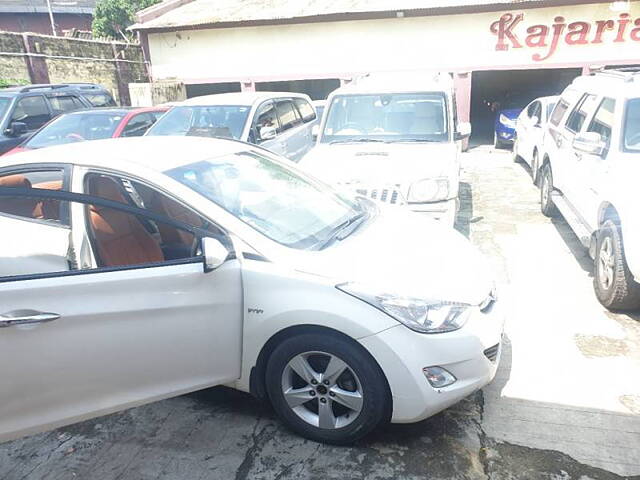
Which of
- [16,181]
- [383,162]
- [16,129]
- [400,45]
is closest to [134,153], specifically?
[16,181]

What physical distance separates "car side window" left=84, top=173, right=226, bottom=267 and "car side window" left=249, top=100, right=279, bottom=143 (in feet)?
13.0

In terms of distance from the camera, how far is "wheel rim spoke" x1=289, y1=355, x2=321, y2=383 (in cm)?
259

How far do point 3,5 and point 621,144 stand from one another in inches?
1777

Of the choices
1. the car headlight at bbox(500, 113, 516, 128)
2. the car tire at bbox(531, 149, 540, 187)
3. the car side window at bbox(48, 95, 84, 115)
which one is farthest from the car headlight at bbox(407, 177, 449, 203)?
the car headlight at bbox(500, 113, 516, 128)

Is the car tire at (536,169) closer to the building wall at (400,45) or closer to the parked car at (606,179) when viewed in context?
the parked car at (606,179)

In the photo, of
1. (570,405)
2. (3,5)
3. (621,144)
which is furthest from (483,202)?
(3,5)

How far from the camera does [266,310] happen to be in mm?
2514

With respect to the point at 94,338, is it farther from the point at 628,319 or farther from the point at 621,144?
the point at 621,144

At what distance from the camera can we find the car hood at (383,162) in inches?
200

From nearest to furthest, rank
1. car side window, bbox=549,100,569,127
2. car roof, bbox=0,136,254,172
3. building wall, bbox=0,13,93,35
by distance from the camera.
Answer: car roof, bbox=0,136,254,172
car side window, bbox=549,100,569,127
building wall, bbox=0,13,93,35

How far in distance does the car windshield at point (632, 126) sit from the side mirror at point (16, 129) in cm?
895

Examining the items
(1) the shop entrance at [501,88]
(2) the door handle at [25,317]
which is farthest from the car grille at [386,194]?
(1) the shop entrance at [501,88]

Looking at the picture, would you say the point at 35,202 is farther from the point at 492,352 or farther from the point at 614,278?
the point at 614,278

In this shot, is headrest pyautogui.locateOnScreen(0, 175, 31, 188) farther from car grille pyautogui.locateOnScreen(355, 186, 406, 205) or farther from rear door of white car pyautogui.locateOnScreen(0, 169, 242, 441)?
car grille pyautogui.locateOnScreen(355, 186, 406, 205)
